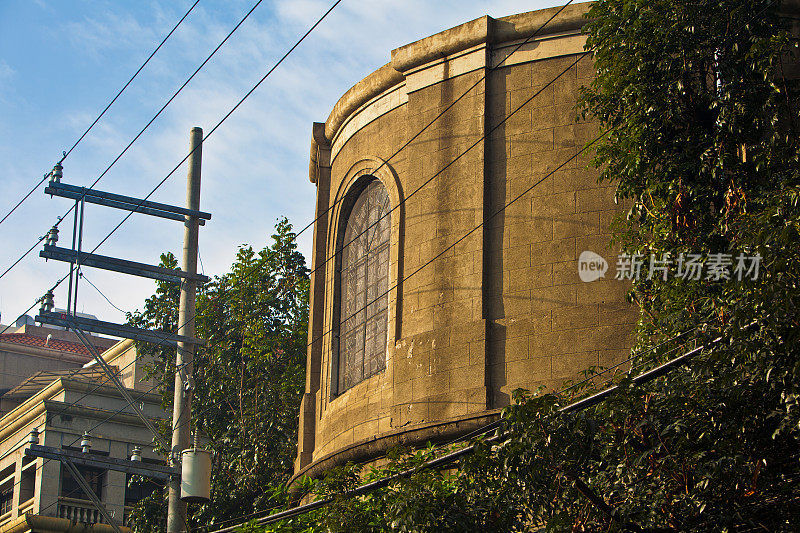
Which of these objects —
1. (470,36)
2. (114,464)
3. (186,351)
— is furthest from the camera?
(470,36)

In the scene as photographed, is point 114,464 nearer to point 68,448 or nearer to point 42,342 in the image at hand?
point 68,448

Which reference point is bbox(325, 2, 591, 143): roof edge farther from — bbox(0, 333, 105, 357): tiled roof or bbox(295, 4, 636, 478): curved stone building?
bbox(0, 333, 105, 357): tiled roof

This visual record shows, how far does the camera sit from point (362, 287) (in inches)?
763

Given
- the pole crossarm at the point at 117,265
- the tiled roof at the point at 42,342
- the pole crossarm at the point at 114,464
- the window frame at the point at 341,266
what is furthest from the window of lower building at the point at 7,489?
the pole crossarm at the point at 117,265

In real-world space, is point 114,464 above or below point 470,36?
below

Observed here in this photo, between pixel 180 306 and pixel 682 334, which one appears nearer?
pixel 682 334

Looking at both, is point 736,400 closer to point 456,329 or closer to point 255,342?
point 456,329

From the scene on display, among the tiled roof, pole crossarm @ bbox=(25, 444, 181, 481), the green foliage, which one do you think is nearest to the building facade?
the green foliage

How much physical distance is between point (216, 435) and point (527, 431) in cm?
1612

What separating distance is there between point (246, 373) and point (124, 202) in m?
9.69

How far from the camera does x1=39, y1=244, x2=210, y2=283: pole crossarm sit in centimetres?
1634

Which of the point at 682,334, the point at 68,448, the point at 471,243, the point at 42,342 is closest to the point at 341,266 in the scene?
the point at 471,243

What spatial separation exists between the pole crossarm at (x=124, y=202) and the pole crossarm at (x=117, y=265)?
791 millimetres

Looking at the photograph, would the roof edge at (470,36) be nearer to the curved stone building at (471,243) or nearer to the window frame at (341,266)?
the curved stone building at (471,243)
